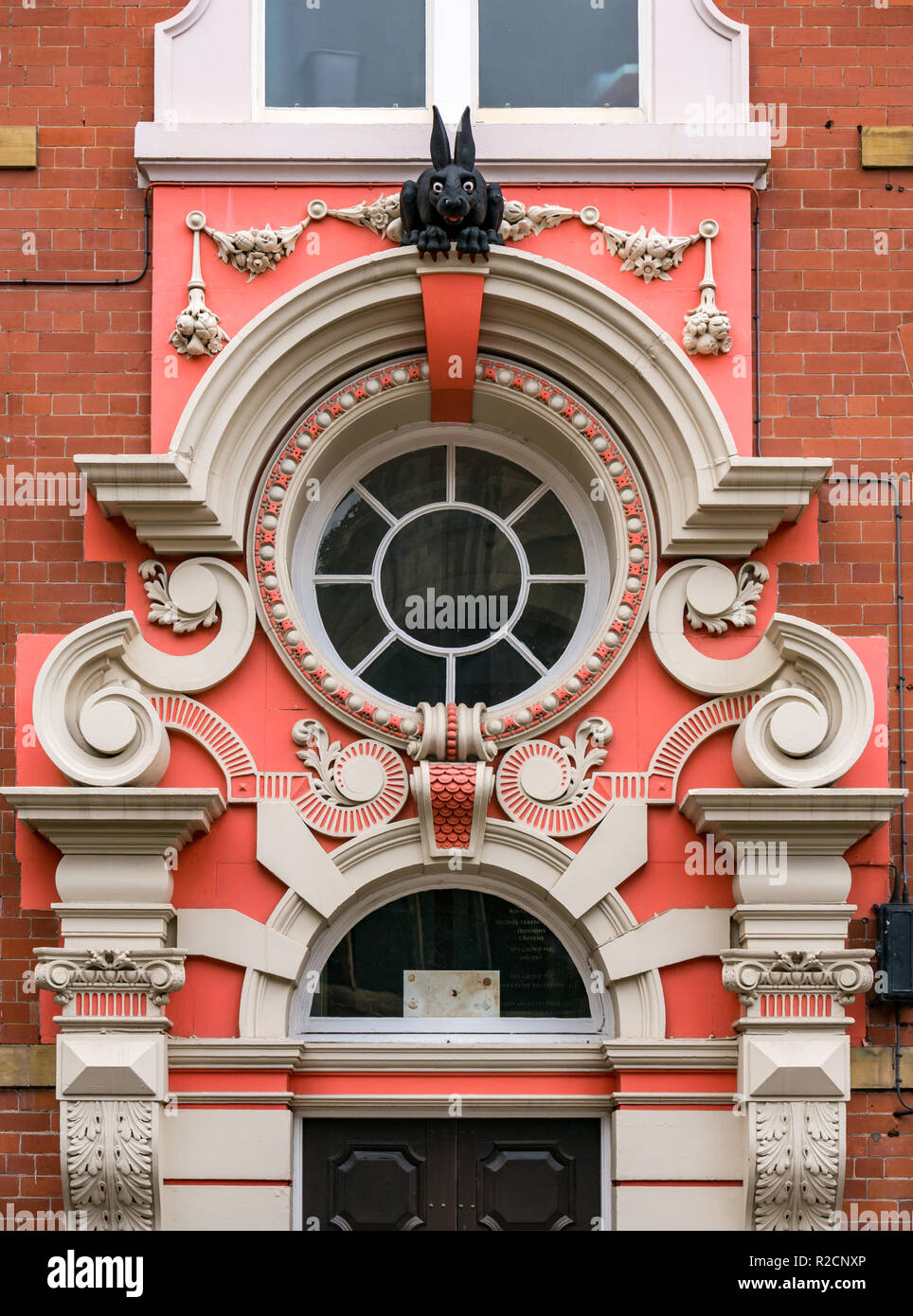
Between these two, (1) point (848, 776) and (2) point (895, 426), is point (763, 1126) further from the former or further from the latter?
(2) point (895, 426)

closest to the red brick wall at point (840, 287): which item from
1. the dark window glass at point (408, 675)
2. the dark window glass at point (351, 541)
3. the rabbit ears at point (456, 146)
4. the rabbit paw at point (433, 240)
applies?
the rabbit ears at point (456, 146)

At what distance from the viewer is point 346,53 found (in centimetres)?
1087

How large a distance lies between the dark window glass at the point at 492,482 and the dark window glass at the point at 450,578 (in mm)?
111

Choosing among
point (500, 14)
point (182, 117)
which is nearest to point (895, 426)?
point (500, 14)

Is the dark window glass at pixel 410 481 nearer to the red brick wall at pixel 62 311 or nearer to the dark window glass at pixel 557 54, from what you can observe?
the red brick wall at pixel 62 311

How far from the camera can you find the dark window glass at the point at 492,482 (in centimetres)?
1082

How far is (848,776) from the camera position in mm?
10180

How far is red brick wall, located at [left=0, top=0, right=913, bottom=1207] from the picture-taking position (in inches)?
411

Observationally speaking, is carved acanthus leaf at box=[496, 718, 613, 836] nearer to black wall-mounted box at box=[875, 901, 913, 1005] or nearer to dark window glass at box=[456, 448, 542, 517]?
dark window glass at box=[456, 448, 542, 517]

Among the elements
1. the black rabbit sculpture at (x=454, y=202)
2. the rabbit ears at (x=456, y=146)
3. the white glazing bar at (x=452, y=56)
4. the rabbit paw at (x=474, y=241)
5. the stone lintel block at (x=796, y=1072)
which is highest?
the white glazing bar at (x=452, y=56)

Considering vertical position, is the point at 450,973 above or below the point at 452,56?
below

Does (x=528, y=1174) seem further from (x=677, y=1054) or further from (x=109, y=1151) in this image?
(x=109, y=1151)

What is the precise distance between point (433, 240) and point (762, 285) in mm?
1801

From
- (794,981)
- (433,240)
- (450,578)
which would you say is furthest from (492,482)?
(794,981)
